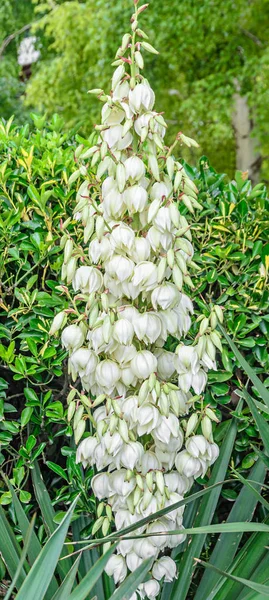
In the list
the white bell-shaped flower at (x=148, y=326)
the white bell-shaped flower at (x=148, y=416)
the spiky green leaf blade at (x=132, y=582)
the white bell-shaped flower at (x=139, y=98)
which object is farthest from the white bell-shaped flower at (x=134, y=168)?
the spiky green leaf blade at (x=132, y=582)

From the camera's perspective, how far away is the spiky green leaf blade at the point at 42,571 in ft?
5.24

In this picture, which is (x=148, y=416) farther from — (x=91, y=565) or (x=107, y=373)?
(x=91, y=565)

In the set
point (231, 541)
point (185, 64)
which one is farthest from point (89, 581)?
point (185, 64)

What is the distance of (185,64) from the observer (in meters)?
10.3

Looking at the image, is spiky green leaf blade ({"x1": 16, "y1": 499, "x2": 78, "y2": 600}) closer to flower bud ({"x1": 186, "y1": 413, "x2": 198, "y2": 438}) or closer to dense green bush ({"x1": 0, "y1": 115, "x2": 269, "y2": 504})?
flower bud ({"x1": 186, "y1": 413, "x2": 198, "y2": 438})

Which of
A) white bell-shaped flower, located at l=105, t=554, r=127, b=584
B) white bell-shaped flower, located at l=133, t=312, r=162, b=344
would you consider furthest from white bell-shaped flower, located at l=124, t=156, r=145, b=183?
white bell-shaped flower, located at l=105, t=554, r=127, b=584

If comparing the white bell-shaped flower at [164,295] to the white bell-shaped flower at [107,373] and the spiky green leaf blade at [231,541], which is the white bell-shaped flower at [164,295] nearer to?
the white bell-shaped flower at [107,373]

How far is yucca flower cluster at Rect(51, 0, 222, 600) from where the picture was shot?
1.70 m

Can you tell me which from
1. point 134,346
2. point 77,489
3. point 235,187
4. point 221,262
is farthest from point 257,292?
point 77,489

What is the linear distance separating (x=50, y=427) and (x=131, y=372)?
2.70 ft

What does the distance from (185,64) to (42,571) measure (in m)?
9.71

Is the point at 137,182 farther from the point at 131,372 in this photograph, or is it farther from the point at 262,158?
the point at 262,158

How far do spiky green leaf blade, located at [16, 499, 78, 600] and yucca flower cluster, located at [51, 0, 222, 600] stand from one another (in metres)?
0.22

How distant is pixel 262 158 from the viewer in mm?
11531
